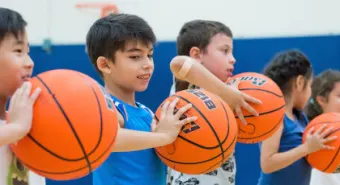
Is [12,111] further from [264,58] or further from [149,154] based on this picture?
[264,58]

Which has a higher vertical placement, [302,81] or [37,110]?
[37,110]

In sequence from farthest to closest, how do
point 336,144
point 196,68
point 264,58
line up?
point 264,58, point 336,144, point 196,68

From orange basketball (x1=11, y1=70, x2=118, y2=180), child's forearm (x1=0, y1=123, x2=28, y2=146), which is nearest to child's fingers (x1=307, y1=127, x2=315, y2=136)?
orange basketball (x1=11, y1=70, x2=118, y2=180)

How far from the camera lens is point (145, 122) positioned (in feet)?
5.47

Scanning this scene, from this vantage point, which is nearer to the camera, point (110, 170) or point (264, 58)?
point (110, 170)

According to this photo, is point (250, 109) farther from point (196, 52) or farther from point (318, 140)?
point (318, 140)

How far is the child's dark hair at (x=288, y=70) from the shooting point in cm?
246

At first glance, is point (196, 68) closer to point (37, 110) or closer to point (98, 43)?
point (98, 43)

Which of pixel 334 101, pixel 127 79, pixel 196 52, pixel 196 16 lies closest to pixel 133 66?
pixel 127 79

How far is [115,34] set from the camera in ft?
5.29

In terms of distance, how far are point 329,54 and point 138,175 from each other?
9.10 ft

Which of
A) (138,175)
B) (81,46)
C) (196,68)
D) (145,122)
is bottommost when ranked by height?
(81,46)

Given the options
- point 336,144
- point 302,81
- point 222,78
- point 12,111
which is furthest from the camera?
point 302,81

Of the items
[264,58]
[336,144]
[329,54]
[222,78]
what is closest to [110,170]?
[222,78]
